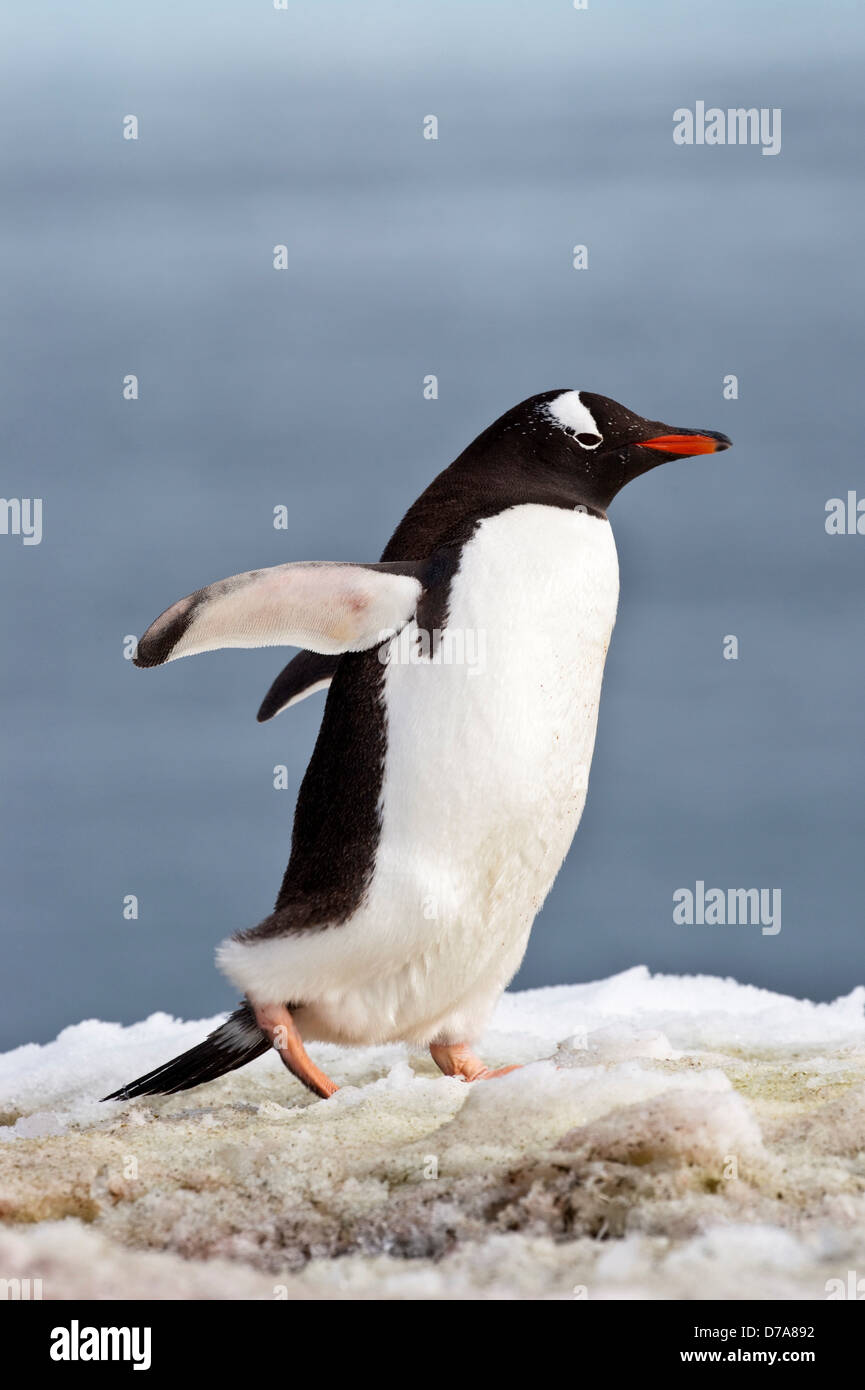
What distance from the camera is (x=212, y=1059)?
388cm

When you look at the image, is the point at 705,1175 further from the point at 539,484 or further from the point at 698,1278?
the point at 539,484

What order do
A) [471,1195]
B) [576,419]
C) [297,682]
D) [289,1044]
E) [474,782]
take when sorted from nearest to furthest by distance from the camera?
[471,1195] → [474,782] → [289,1044] → [576,419] → [297,682]

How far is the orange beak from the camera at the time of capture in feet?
12.7

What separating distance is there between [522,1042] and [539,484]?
163 centimetres

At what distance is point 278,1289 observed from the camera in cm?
248

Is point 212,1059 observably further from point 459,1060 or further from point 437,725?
point 437,725

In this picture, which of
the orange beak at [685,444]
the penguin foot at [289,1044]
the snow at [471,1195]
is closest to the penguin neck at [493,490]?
the orange beak at [685,444]

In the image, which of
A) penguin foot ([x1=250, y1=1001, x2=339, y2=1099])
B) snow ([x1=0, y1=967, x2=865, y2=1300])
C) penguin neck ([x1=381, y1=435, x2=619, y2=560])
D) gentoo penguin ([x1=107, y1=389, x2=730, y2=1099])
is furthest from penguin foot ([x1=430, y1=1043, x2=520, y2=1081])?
penguin neck ([x1=381, y1=435, x2=619, y2=560])

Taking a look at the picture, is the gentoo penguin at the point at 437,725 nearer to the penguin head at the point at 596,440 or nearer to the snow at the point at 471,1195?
the penguin head at the point at 596,440

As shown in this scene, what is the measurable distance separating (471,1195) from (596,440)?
1784 mm

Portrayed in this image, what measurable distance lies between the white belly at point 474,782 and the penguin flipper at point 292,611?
0.09 metres

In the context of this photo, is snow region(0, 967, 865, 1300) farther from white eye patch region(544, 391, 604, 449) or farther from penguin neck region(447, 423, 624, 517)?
white eye patch region(544, 391, 604, 449)

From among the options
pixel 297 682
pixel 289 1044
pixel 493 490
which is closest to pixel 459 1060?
pixel 289 1044
